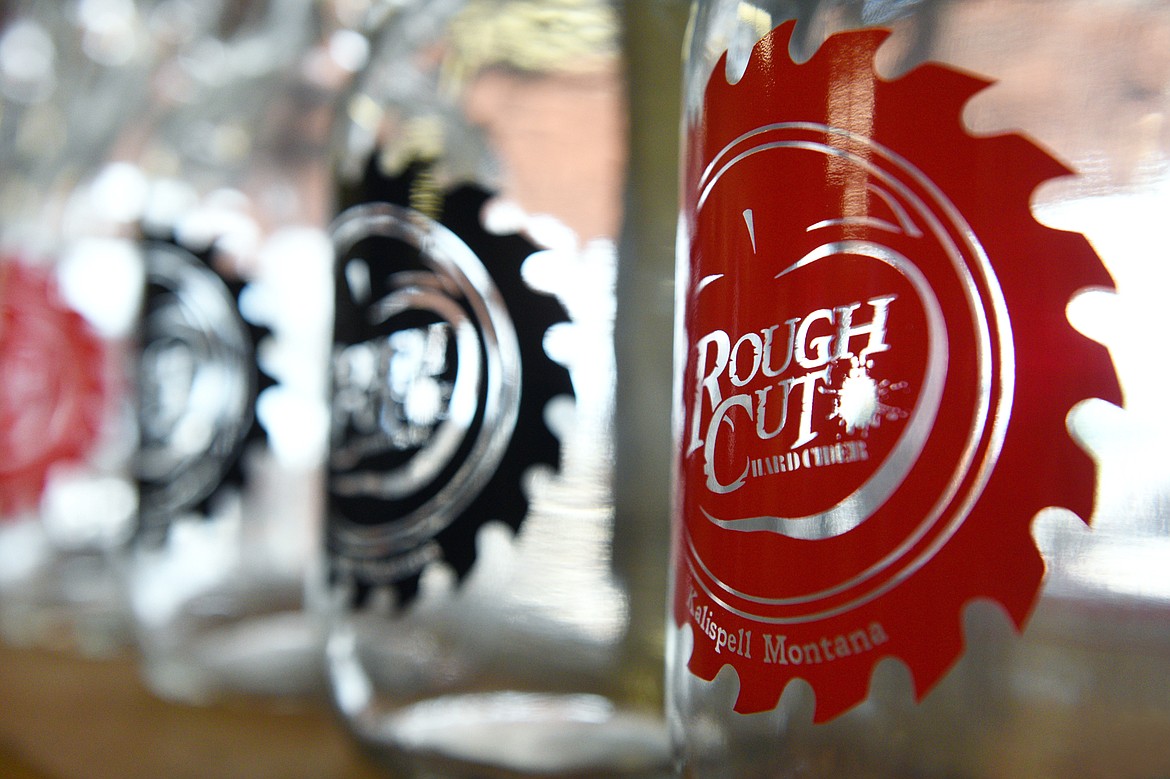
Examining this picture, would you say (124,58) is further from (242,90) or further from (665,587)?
(665,587)

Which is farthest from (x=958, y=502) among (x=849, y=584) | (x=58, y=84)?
(x=58, y=84)

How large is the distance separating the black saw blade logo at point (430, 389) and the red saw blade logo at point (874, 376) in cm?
11

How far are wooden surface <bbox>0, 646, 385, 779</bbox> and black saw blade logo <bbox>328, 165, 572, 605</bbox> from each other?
65 millimetres

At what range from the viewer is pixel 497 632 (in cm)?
35

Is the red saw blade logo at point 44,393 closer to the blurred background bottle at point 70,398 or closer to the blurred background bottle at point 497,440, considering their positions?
the blurred background bottle at point 70,398

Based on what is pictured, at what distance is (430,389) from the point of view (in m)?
0.35

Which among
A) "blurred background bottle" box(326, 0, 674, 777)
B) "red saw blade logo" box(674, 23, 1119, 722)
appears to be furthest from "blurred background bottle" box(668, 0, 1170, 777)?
"blurred background bottle" box(326, 0, 674, 777)

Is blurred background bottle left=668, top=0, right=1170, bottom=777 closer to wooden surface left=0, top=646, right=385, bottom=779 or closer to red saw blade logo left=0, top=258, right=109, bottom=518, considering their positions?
wooden surface left=0, top=646, right=385, bottom=779

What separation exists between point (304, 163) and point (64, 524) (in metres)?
0.26

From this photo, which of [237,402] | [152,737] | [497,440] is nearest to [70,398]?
[237,402]

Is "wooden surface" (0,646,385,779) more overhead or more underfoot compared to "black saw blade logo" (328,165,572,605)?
more underfoot

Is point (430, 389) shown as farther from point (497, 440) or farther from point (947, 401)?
point (947, 401)

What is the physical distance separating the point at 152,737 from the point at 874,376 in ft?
1.05

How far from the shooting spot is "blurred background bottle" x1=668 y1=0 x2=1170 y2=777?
0.19 meters
